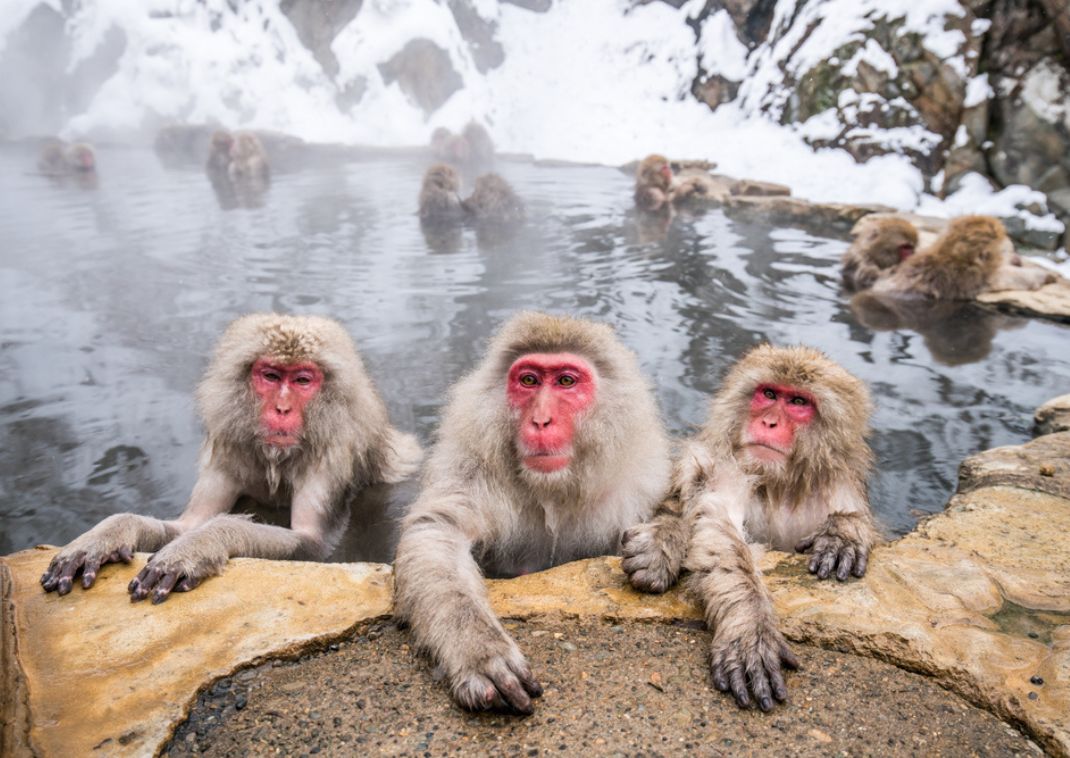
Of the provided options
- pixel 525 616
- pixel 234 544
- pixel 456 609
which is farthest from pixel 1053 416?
pixel 234 544

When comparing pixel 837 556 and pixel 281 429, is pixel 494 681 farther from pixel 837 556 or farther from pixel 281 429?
pixel 281 429

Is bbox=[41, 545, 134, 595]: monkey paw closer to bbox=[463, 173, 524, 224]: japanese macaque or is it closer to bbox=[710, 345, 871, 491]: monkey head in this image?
bbox=[710, 345, 871, 491]: monkey head

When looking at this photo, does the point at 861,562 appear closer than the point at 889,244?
Yes

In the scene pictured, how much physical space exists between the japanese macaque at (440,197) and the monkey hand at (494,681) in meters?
9.60

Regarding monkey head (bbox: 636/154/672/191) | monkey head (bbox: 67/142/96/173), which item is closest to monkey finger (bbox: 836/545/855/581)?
monkey head (bbox: 636/154/672/191)

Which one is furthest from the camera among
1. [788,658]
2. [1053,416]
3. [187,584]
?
[1053,416]

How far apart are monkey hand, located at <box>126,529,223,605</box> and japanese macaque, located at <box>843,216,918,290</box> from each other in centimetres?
692

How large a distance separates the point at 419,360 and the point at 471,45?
17551mm

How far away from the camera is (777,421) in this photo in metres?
2.84

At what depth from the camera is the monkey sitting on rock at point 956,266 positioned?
23.3 ft

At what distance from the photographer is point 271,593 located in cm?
242

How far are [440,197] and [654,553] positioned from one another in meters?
9.21

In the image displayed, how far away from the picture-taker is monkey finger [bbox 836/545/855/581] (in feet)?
8.08

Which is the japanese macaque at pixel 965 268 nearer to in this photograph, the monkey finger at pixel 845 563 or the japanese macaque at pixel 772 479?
the japanese macaque at pixel 772 479
